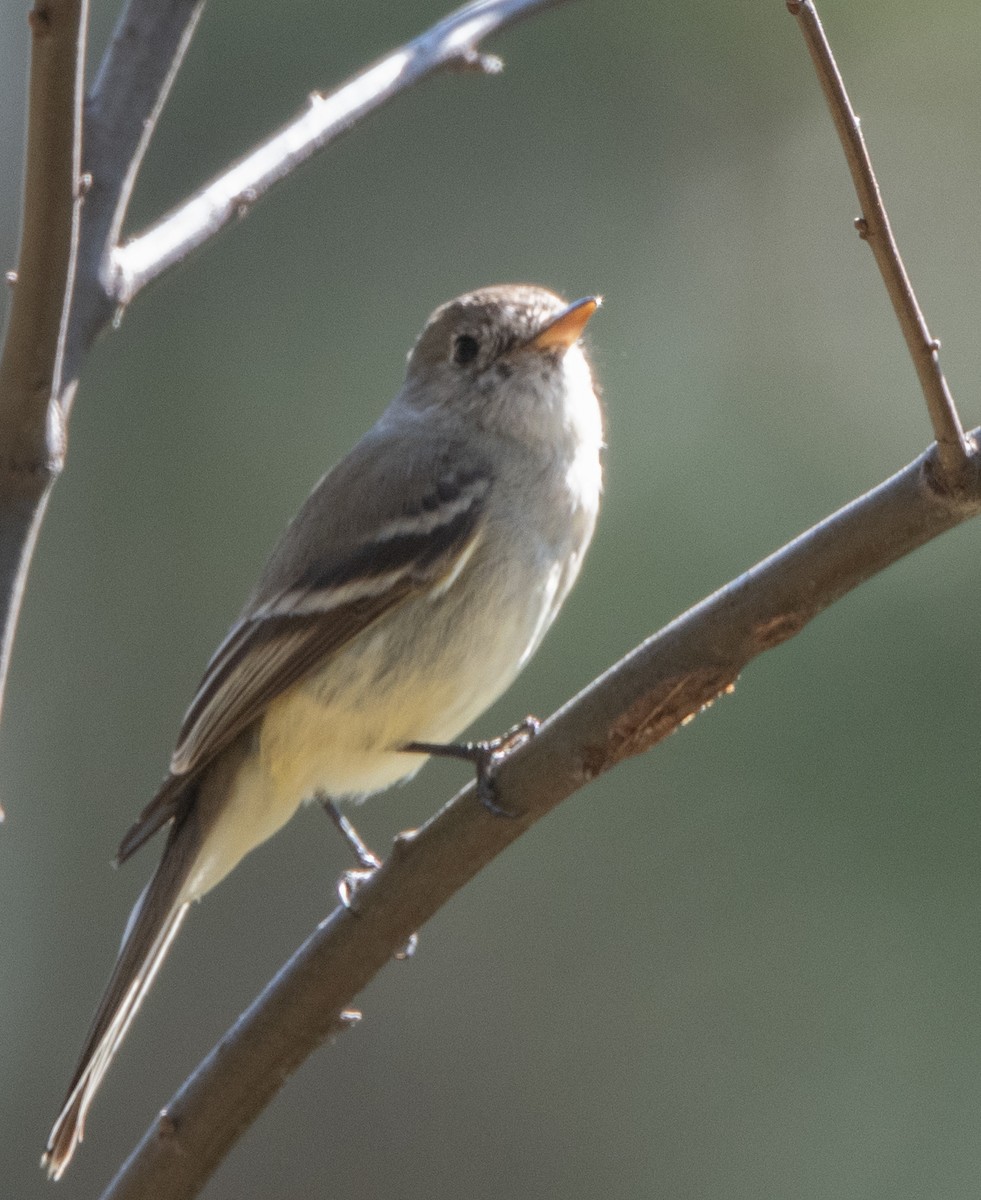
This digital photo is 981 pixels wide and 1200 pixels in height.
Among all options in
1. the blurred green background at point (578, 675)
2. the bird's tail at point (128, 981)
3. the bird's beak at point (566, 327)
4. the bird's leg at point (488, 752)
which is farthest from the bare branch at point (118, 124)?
the blurred green background at point (578, 675)

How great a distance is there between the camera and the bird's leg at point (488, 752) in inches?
92.0

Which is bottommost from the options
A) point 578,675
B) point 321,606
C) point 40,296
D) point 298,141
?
point 578,675

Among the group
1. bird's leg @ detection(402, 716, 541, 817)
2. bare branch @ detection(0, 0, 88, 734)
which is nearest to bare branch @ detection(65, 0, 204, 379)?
bare branch @ detection(0, 0, 88, 734)

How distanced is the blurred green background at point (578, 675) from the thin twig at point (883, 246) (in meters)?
3.48

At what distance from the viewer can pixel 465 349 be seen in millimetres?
4266

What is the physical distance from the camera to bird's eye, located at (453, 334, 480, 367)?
423cm

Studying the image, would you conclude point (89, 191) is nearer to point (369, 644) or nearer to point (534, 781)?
point (534, 781)

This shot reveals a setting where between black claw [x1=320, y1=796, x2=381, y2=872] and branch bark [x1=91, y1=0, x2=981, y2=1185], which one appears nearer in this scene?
branch bark [x1=91, y1=0, x2=981, y2=1185]

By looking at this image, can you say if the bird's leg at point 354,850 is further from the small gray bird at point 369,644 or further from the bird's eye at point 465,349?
the bird's eye at point 465,349

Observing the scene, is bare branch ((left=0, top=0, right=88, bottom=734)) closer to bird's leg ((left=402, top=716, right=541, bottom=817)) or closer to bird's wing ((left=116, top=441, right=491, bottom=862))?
bird's leg ((left=402, top=716, right=541, bottom=817))

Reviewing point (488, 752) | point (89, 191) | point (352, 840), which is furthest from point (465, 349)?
point (89, 191)

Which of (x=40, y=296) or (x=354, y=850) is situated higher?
(x=40, y=296)

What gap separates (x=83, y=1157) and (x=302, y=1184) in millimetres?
775

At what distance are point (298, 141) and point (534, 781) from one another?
3.58 feet
